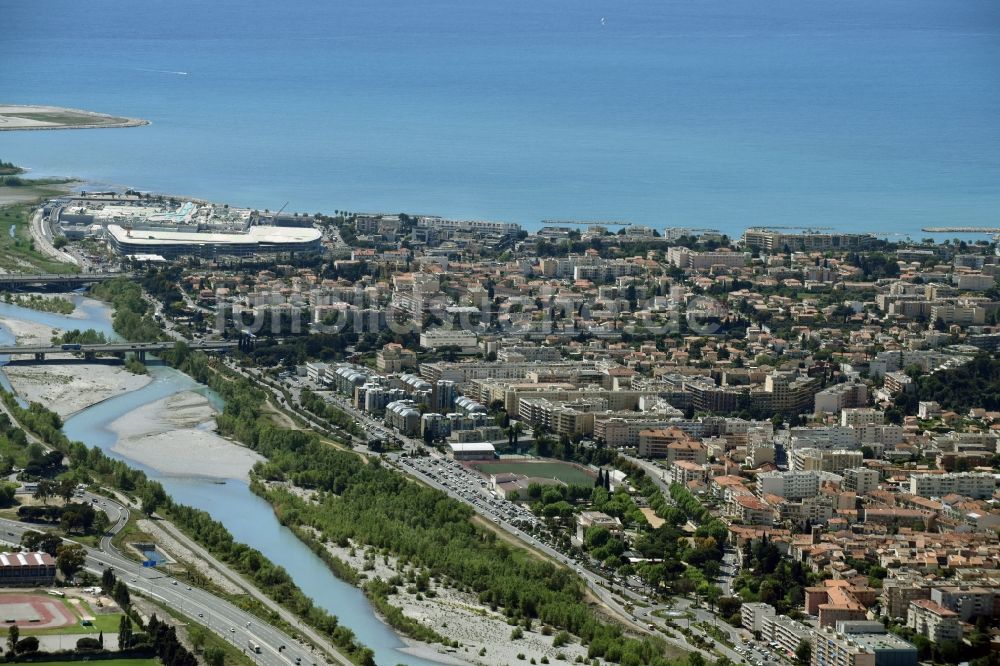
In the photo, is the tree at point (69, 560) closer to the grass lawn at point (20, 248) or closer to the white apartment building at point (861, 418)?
the white apartment building at point (861, 418)

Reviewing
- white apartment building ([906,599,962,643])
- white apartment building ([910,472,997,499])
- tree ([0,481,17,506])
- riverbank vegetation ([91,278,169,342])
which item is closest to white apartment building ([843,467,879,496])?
white apartment building ([910,472,997,499])

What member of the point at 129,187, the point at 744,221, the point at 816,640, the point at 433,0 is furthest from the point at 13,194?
the point at 433,0

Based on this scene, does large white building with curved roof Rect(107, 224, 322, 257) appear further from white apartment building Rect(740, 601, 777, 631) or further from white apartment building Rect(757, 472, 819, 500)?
white apartment building Rect(740, 601, 777, 631)

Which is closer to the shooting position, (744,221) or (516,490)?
(516,490)

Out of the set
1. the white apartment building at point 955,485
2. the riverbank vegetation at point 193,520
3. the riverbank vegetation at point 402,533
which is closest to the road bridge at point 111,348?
the riverbank vegetation at point 193,520

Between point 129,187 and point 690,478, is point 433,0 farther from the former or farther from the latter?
point 690,478

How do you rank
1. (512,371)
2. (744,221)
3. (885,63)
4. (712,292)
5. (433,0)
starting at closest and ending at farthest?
(512,371) < (712,292) < (744,221) < (885,63) < (433,0)

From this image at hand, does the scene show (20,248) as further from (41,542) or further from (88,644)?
(88,644)

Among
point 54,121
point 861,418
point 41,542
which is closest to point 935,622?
point 41,542
